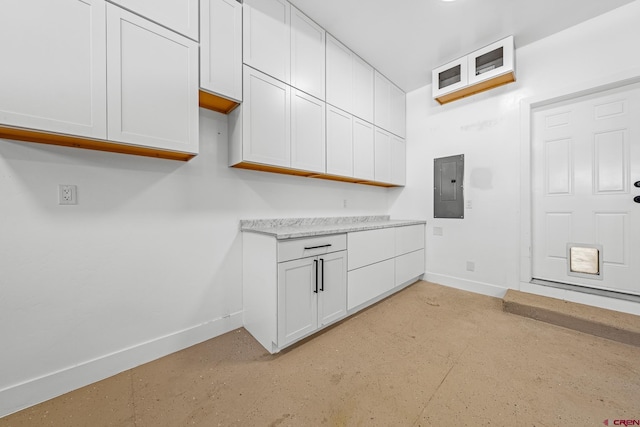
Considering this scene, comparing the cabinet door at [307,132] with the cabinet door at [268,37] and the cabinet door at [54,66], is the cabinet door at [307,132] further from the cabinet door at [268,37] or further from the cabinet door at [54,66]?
the cabinet door at [54,66]

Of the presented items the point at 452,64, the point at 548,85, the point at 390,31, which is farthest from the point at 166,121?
the point at 548,85

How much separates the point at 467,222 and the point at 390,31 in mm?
2375

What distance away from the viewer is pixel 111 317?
151 cm

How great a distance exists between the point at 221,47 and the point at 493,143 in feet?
9.97

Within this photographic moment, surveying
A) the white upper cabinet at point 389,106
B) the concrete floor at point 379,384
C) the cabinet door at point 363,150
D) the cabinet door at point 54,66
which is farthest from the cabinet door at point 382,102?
the cabinet door at point 54,66

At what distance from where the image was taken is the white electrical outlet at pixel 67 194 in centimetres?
136

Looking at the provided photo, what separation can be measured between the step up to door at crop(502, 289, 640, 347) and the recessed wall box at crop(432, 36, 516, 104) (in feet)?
7.77

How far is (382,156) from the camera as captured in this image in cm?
309

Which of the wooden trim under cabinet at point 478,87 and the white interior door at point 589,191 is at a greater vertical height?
the wooden trim under cabinet at point 478,87

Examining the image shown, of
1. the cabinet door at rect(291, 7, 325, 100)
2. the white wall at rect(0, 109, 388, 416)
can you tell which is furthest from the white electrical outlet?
the cabinet door at rect(291, 7, 325, 100)

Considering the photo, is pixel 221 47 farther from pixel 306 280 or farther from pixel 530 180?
pixel 530 180

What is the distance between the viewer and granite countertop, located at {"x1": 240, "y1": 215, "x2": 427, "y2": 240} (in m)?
1.72

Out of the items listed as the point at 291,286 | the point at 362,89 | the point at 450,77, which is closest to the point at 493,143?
the point at 450,77

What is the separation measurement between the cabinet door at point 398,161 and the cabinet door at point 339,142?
91 cm
